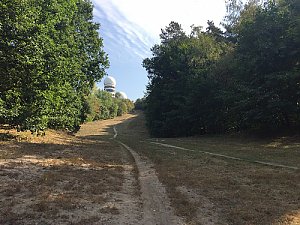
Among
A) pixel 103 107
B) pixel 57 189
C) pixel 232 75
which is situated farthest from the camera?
pixel 103 107

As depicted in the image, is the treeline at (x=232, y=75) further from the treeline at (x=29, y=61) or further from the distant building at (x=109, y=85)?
the distant building at (x=109, y=85)

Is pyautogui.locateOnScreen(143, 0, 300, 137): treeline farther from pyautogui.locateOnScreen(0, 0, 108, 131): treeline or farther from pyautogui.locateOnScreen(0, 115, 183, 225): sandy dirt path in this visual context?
pyautogui.locateOnScreen(0, 115, 183, 225): sandy dirt path

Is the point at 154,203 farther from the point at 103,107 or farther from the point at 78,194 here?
the point at 103,107

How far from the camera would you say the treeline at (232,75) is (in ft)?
88.8

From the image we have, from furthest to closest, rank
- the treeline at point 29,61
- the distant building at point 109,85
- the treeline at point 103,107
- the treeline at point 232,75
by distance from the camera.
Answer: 1. the distant building at point 109,85
2. the treeline at point 103,107
3. the treeline at point 232,75
4. the treeline at point 29,61

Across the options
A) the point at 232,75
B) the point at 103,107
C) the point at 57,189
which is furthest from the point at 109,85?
the point at 57,189

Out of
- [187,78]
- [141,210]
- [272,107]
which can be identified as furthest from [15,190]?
[187,78]

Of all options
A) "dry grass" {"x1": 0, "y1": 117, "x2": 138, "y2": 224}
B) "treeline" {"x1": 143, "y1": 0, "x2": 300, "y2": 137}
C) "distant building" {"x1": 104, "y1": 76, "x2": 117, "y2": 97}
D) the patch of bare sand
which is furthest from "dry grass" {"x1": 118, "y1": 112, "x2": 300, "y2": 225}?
"distant building" {"x1": 104, "y1": 76, "x2": 117, "y2": 97}

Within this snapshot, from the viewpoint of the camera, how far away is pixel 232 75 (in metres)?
37.8

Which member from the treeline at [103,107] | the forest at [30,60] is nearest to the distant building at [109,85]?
the treeline at [103,107]

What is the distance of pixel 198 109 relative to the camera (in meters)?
41.4

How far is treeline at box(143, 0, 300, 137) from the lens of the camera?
27062 millimetres

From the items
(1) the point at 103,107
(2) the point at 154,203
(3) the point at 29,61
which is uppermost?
(1) the point at 103,107

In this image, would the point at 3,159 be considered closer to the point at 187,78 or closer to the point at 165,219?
the point at 165,219
